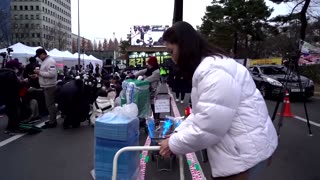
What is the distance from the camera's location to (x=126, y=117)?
15.2ft

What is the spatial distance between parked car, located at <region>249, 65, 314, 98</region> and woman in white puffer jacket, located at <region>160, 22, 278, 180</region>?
14379mm

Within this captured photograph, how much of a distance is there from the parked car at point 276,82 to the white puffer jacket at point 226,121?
14.4 metres

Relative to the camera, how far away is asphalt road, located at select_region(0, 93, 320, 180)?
5.94 meters

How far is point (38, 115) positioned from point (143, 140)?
15.0ft

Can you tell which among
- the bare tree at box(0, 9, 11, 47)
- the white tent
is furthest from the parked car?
the bare tree at box(0, 9, 11, 47)

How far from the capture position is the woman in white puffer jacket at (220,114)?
2.17 meters

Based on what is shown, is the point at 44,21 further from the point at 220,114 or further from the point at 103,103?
the point at 220,114

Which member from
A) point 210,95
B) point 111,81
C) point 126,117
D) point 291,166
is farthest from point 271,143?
point 111,81

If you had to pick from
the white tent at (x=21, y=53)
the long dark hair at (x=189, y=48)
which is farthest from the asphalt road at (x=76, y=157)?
the white tent at (x=21, y=53)

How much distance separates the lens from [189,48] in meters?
2.39

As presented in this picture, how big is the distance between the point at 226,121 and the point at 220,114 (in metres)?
0.06

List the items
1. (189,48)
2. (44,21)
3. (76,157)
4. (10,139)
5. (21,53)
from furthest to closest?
(44,21) < (21,53) < (10,139) < (76,157) < (189,48)

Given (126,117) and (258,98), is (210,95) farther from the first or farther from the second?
(126,117)

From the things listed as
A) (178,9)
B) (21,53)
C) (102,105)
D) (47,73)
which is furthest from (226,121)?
(21,53)
